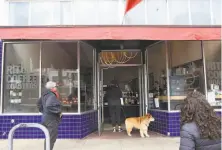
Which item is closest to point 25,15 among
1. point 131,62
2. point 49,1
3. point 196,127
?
point 49,1

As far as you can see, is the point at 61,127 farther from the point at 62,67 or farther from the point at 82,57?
the point at 82,57

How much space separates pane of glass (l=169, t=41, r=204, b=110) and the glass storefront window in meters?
2.62

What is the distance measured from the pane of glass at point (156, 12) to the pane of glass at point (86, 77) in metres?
2.26

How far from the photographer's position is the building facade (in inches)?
330

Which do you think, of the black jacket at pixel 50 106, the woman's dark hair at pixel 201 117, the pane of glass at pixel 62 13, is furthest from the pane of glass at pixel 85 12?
the woman's dark hair at pixel 201 117

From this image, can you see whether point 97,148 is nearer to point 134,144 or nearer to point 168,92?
point 134,144

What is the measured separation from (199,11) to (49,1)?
4.96 meters

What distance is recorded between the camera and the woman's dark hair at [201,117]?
267 centimetres

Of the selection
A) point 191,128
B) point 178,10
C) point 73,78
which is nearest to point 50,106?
point 73,78

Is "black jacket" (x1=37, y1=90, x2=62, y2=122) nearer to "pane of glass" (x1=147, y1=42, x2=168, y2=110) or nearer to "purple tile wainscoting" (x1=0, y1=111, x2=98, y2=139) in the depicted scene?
"purple tile wainscoting" (x1=0, y1=111, x2=98, y2=139)

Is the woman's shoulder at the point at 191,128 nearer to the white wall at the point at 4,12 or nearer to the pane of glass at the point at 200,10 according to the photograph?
the pane of glass at the point at 200,10

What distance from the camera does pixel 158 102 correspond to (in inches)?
359

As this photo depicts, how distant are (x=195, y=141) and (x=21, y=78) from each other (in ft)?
23.1

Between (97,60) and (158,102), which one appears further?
(97,60)
